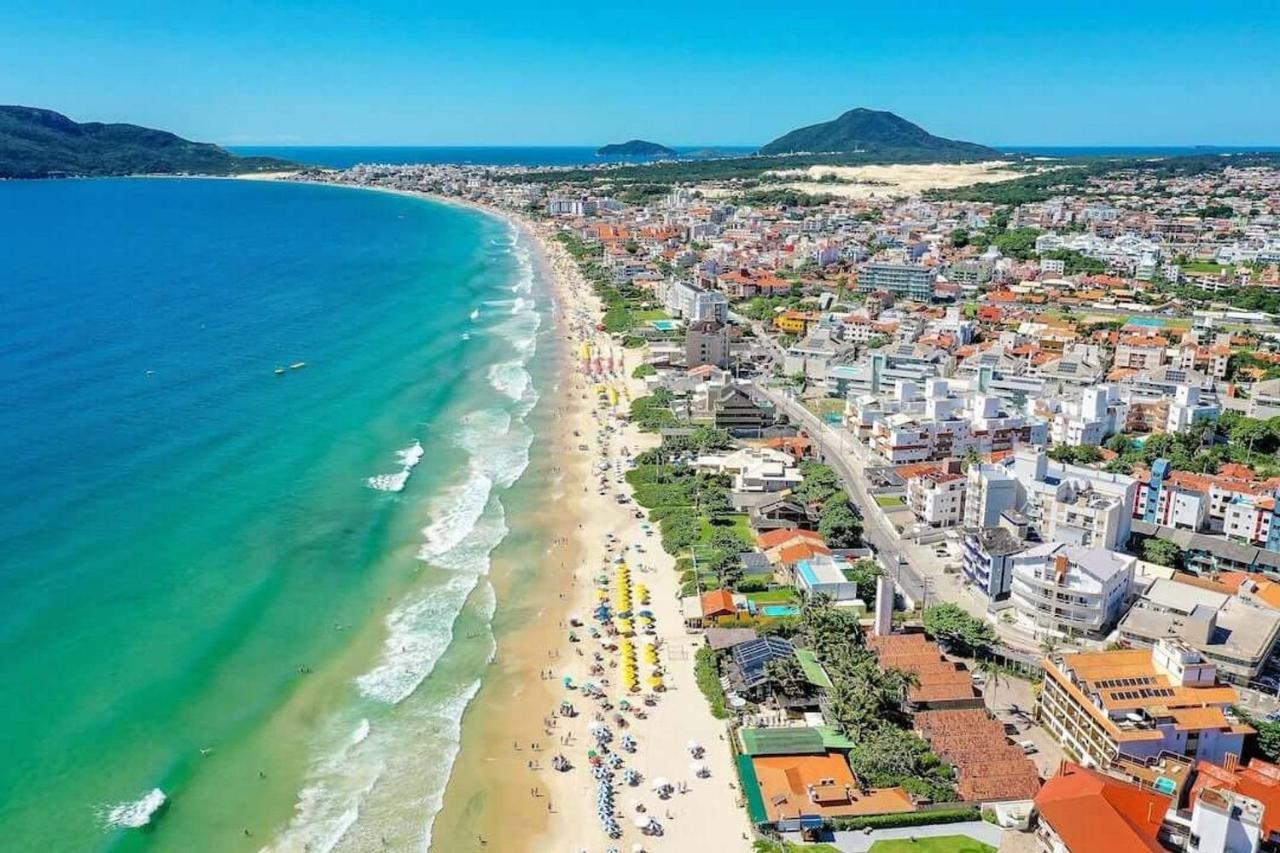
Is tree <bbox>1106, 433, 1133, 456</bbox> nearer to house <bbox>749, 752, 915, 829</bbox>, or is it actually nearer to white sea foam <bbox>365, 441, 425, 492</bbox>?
house <bbox>749, 752, 915, 829</bbox>

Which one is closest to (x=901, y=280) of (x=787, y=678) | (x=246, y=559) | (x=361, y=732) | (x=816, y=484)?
(x=816, y=484)

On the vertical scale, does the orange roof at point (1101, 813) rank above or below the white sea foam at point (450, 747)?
above

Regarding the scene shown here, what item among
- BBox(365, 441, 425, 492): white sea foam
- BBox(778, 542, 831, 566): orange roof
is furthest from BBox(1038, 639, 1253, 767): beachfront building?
BBox(365, 441, 425, 492): white sea foam

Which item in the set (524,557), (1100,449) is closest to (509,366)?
(524,557)

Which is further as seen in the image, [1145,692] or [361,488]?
[361,488]

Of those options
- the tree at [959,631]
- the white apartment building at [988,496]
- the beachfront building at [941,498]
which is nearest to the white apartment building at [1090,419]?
the white apartment building at [988,496]

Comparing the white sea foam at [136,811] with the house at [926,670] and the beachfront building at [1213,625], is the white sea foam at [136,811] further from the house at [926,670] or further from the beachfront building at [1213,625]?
the beachfront building at [1213,625]

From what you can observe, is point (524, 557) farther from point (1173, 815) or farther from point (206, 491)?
point (1173, 815)

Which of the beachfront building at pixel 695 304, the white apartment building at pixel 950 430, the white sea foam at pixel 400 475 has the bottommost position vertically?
the white sea foam at pixel 400 475

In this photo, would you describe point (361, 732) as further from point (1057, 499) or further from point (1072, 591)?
point (1057, 499)
